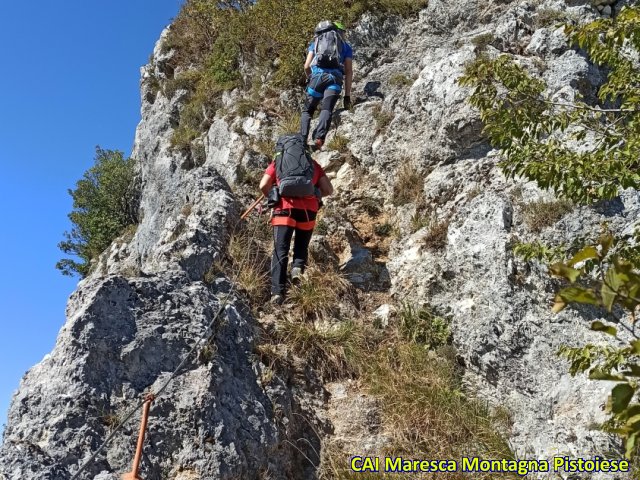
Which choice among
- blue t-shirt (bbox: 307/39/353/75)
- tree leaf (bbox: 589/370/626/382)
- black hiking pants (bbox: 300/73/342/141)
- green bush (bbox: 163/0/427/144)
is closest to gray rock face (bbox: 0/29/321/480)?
tree leaf (bbox: 589/370/626/382)

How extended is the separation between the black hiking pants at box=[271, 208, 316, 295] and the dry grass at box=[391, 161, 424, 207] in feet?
6.03

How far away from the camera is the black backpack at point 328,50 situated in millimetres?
9609

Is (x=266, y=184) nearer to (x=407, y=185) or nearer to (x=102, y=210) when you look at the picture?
(x=407, y=185)

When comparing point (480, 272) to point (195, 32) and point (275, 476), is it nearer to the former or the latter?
point (275, 476)

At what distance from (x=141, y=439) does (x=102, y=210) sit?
12.4m

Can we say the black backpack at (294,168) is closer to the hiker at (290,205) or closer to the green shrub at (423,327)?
the hiker at (290,205)

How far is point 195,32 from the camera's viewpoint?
14812 mm

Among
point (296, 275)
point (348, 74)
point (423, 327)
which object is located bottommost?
point (423, 327)

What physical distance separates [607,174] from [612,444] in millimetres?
2269

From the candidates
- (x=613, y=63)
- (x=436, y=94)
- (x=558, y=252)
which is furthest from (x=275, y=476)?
(x=436, y=94)

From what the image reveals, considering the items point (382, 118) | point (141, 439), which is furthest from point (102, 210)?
point (141, 439)

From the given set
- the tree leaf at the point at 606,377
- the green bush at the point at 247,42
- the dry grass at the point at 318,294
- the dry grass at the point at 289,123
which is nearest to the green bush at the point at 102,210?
the green bush at the point at 247,42

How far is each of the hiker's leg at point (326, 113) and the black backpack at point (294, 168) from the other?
88.8 inches

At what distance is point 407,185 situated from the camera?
8188mm
